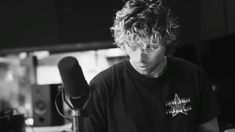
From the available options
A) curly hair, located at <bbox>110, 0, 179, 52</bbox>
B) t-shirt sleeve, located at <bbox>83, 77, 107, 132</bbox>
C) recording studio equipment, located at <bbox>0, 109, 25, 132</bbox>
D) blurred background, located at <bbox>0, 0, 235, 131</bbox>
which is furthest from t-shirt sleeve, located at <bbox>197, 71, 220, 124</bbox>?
recording studio equipment, located at <bbox>0, 109, 25, 132</bbox>

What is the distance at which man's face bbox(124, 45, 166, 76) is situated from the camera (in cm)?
142

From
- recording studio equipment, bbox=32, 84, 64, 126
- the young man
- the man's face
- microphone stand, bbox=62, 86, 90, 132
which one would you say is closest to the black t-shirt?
the young man

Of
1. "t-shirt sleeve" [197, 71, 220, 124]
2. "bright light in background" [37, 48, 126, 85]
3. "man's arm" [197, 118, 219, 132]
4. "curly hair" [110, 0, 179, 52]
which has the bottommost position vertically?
"man's arm" [197, 118, 219, 132]

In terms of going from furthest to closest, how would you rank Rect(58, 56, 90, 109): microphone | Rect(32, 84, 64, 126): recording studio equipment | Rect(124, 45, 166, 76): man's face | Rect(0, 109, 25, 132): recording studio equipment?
Rect(32, 84, 64, 126): recording studio equipment < Rect(0, 109, 25, 132): recording studio equipment < Rect(124, 45, 166, 76): man's face < Rect(58, 56, 90, 109): microphone

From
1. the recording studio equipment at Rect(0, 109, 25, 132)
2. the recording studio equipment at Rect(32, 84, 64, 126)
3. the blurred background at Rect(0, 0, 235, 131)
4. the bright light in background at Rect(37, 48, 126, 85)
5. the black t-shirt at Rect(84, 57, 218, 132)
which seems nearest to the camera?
the black t-shirt at Rect(84, 57, 218, 132)

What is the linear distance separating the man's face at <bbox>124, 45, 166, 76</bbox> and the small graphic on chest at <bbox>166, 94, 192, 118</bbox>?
193mm

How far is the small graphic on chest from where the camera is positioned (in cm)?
159

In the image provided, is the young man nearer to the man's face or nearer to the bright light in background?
the man's face

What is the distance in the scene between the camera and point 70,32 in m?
3.89

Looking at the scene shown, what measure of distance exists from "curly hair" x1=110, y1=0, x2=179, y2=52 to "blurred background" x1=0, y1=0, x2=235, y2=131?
4.02 ft

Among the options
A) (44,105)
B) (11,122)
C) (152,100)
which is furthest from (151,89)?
(44,105)

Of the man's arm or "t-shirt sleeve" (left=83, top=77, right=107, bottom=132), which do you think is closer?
"t-shirt sleeve" (left=83, top=77, right=107, bottom=132)

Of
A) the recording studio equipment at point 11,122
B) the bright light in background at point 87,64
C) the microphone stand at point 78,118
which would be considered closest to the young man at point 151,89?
the microphone stand at point 78,118

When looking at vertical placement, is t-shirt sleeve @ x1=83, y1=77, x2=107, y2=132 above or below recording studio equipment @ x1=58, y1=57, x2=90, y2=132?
below
